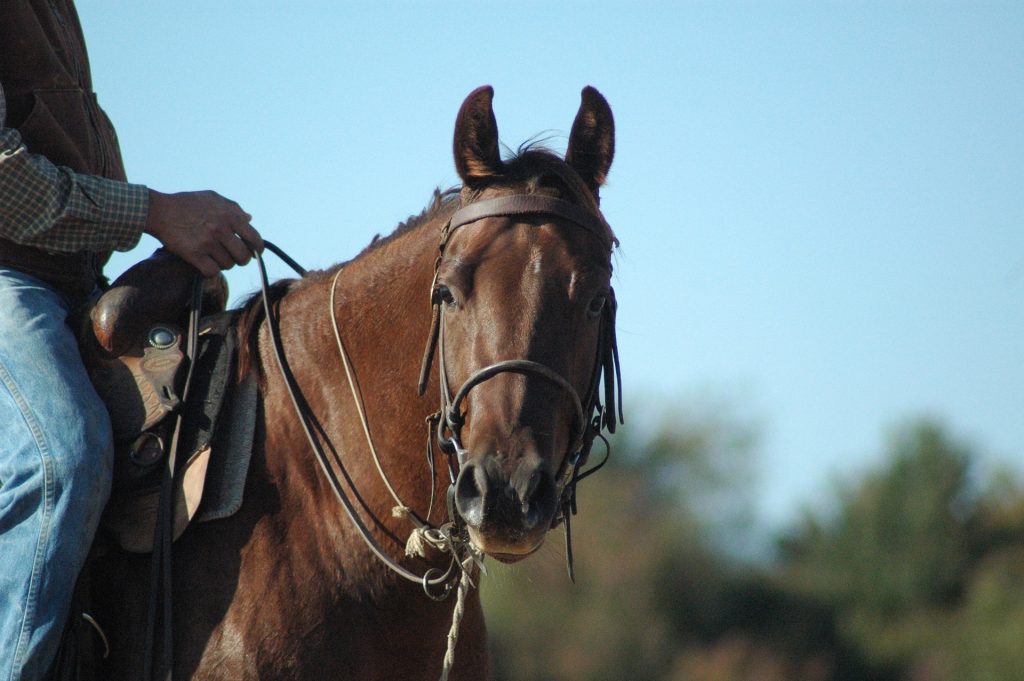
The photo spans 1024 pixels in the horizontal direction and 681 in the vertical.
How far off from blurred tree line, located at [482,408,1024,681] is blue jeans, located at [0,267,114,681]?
104 ft

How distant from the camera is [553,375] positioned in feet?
13.4

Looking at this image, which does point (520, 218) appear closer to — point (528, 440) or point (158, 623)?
point (528, 440)

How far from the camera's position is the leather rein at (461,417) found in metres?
4.16

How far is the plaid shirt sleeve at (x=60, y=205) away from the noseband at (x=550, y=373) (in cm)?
119

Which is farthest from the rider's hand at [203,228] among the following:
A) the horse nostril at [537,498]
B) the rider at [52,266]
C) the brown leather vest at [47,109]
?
the horse nostril at [537,498]

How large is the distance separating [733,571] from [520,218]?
39.4 meters

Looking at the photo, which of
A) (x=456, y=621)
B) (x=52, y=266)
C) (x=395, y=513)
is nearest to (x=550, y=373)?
(x=395, y=513)

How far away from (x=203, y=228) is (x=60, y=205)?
51 cm

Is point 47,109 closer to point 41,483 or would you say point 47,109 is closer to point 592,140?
point 41,483

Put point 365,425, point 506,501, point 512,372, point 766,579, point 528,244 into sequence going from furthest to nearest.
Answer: point 766,579 < point 365,425 < point 528,244 < point 512,372 < point 506,501

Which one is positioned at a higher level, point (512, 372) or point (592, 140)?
point (592, 140)

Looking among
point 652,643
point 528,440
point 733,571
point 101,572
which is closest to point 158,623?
point 101,572

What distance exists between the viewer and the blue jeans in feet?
13.7

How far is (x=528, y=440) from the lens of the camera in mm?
3988
